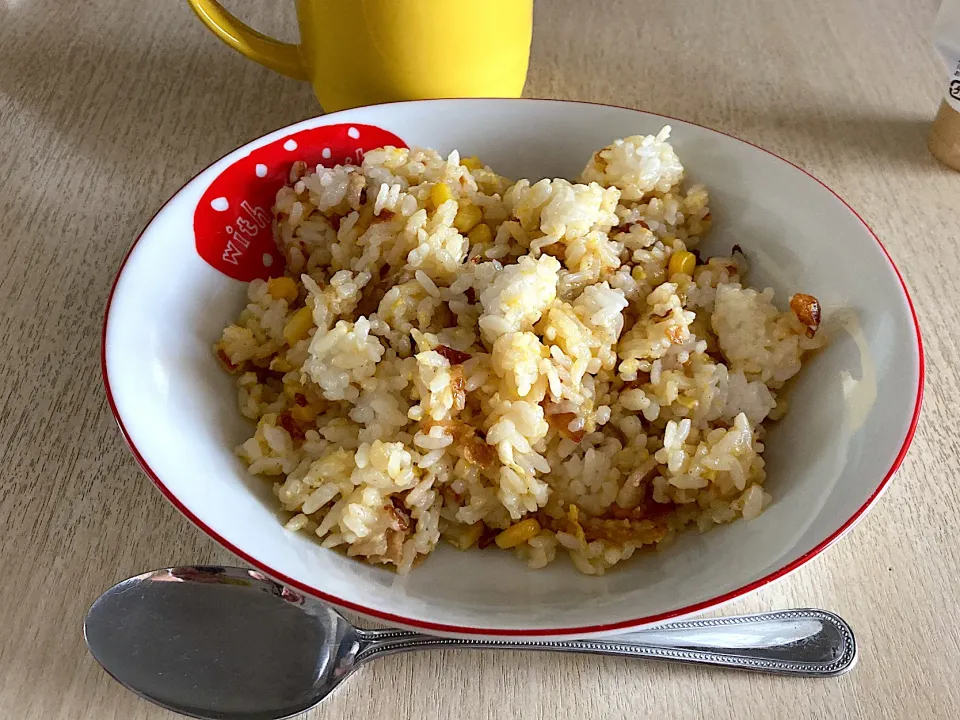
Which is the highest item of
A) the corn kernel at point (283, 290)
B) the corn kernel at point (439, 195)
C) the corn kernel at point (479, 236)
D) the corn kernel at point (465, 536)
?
the corn kernel at point (439, 195)

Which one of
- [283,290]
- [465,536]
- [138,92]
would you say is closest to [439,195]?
[283,290]

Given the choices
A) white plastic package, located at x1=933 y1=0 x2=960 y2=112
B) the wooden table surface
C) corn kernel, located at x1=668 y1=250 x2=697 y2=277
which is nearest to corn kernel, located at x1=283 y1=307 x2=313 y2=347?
the wooden table surface

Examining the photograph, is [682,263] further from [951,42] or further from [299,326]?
[951,42]

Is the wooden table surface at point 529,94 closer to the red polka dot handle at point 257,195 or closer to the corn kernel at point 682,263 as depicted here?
the red polka dot handle at point 257,195

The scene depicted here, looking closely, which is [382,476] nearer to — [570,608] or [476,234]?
[570,608]

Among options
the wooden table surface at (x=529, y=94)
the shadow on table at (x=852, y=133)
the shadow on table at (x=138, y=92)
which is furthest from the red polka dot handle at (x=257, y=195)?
the shadow on table at (x=852, y=133)
